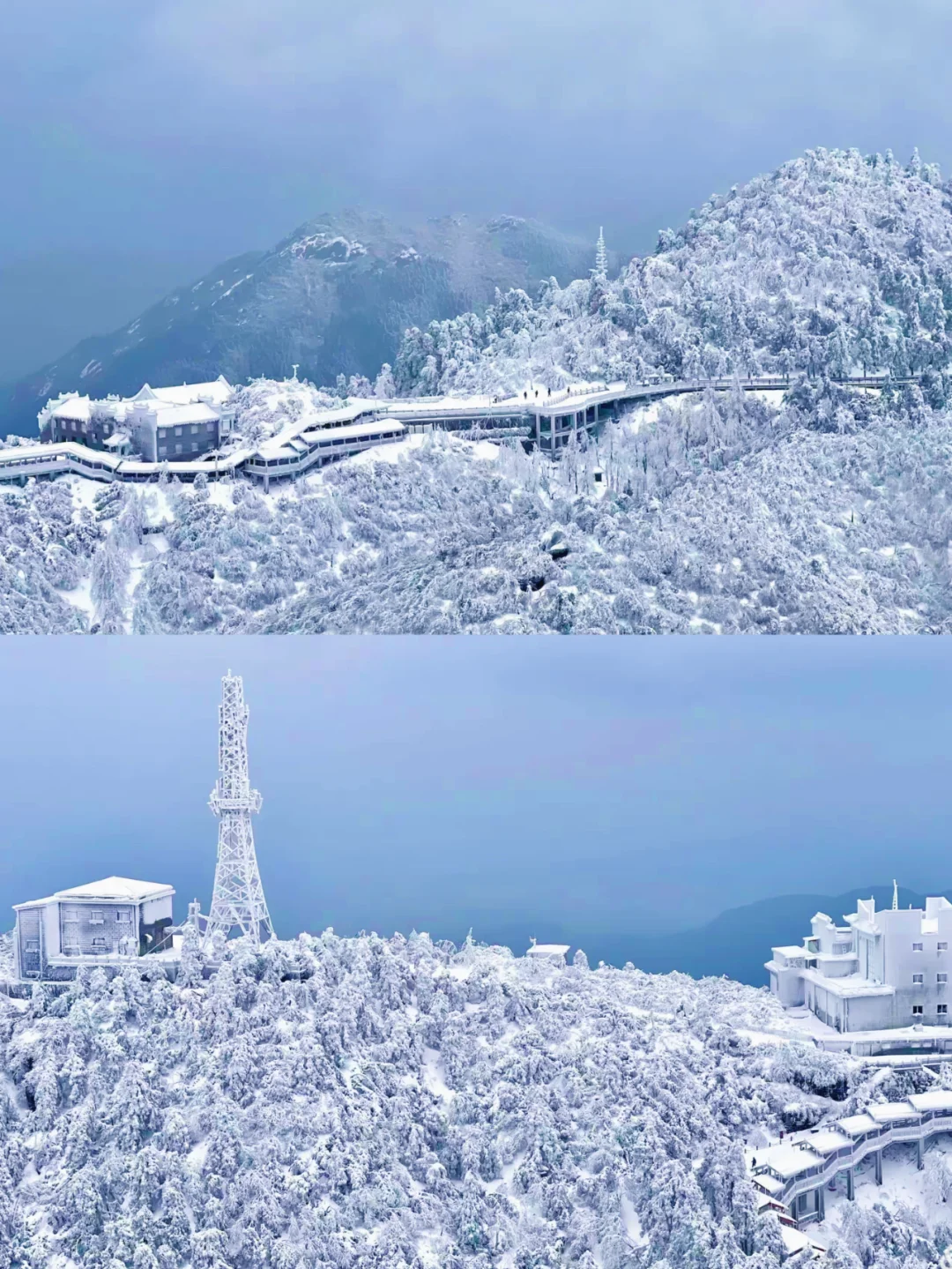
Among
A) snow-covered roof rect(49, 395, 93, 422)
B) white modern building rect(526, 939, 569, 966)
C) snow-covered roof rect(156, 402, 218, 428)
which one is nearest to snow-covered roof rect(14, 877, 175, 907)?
white modern building rect(526, 939, 569, 966)

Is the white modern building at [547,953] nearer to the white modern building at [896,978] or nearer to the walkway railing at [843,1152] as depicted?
the white modern building at [896,978]

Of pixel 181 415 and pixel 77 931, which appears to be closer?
pixel 77 931

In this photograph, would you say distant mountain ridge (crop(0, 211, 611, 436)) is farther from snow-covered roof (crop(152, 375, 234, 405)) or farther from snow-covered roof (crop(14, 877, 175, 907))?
snow-covered roof (crop(14, 877, 175, 907))

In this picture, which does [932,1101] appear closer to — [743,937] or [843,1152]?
[843,1152]

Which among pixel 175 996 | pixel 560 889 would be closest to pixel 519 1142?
pixel 175 996

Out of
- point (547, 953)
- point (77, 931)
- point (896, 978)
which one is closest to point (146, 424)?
point (77, 931)

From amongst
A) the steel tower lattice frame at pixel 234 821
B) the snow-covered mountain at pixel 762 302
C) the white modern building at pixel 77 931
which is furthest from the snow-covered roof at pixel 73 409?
the white modern building at pixel 77 931

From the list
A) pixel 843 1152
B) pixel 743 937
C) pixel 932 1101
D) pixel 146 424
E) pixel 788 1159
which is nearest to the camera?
pixel 788 1159
